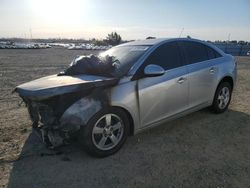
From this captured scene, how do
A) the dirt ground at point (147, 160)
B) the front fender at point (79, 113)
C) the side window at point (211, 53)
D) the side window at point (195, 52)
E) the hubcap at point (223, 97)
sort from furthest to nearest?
the hubcap at point (223, 97) < the side window at point (211, 53) < the side window at point (195, 52) < the front fender at point (79, 113) < the dirt ground at point (147, 160)

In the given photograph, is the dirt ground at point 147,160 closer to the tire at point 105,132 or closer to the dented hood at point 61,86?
the tire at point 105,132

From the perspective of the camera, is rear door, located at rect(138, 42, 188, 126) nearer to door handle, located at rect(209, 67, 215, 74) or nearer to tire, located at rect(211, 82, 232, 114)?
door handle, located at rect(209, 67, 215, 74)

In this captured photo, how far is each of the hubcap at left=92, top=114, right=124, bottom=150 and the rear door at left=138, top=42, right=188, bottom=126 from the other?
0.44 meters

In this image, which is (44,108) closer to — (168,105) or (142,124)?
(142,124)

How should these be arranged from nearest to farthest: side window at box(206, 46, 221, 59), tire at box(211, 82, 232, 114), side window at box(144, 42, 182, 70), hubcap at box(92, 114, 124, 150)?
hubcap at box(92, 114, 124, 150) → side window at box(144, 42, 182, 70) → side window at box(206, 46, 221, 59) → tire at box(211, 82, 232, 114)

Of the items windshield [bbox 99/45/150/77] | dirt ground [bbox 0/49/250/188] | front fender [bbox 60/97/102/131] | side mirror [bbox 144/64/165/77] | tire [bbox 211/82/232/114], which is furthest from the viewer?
tire [bbox 211/82/232/114]

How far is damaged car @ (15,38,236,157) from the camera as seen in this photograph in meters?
3.79

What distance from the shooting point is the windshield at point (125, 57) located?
4.31 meters

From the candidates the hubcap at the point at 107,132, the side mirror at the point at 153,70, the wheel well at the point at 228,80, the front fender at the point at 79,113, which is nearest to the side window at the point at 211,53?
the wheel well at the point at 228,80

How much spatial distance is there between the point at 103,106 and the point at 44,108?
929 mm

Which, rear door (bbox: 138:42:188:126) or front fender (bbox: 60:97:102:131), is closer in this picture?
front fender (bbox: 60:97:102:131)

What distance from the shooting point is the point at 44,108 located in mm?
4059

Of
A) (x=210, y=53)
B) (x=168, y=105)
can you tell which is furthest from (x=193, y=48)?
(x=168, y=105)

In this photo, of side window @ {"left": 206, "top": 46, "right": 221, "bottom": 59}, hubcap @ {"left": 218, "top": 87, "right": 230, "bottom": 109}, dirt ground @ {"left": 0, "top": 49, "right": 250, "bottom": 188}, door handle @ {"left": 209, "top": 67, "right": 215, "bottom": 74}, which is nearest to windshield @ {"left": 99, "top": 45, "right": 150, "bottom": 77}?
dirt ground @ {"left": 0, "top": 49, "right": 250, "bottom": 188}
